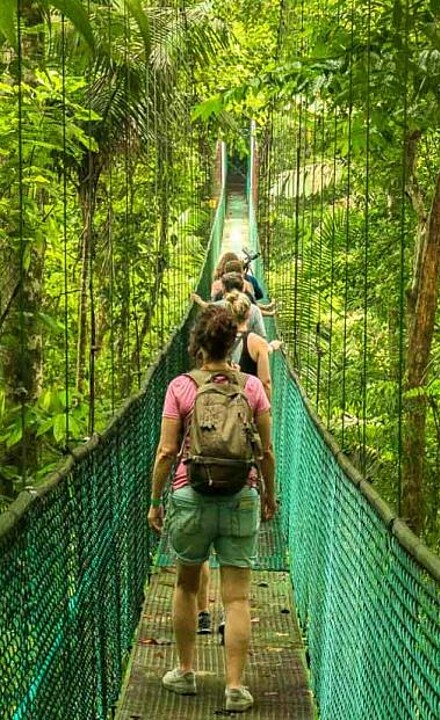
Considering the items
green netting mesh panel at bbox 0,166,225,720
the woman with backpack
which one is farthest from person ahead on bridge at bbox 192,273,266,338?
the woman with backpack

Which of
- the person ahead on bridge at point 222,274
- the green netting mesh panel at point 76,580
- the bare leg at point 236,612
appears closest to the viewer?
the green netting mesh panel at point 76,580

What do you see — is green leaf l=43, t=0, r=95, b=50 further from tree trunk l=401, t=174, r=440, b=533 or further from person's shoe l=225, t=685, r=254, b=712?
tree trunk l=401, t=174, r=440, b=533

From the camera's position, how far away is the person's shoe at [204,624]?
3.40 m

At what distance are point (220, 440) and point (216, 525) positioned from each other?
0.83 feet

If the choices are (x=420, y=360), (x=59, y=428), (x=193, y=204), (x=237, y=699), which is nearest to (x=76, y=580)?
(x=237, y=699)

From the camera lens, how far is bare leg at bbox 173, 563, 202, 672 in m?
2.77

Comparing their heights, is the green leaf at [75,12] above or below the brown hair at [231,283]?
Result: above

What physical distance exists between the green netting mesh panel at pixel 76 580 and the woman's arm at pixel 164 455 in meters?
0.09

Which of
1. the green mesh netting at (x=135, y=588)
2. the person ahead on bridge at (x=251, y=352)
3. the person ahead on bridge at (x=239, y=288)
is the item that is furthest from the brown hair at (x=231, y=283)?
the green mesh netting at (x=135, y=588)

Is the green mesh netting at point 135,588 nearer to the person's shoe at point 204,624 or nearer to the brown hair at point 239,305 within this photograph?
the person's shoe at point 204,624

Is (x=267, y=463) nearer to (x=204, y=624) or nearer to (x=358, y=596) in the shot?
(x=358, y=596)

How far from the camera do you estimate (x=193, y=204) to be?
42.1ft

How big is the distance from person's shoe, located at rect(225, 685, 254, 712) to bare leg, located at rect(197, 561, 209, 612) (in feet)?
1.37

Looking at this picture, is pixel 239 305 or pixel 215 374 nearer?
pixel 215 374
